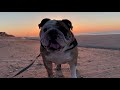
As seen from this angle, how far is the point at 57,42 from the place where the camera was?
302cm

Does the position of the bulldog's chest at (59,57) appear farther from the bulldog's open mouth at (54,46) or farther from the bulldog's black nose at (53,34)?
the bulldog's black nose at (53,34)

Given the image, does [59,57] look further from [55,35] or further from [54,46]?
[55,35]

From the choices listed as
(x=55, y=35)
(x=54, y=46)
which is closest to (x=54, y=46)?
(x=54, y=46)

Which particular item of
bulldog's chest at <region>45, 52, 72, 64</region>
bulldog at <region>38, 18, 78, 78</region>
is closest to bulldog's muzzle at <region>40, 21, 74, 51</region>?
bulldog at <region>38, 18, 78, 78</region>

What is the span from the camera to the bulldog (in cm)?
299

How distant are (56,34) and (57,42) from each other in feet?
0.33

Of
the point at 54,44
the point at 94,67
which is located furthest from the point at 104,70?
the point at 54,44

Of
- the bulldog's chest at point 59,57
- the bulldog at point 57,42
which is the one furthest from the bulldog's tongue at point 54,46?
the bulldog's chest at point 59,57

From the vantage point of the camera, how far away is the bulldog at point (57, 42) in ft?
9.82
